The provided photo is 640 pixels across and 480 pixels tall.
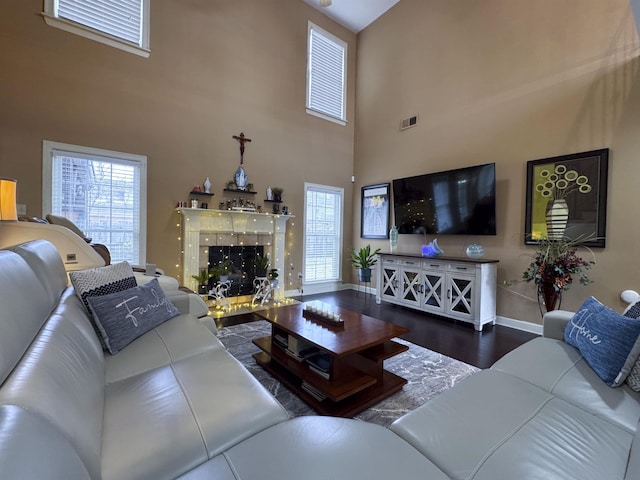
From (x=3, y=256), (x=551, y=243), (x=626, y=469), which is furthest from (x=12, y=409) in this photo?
(x=551, y=243)

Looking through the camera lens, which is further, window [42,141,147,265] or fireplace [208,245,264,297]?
fireplace [208,245,264,297]

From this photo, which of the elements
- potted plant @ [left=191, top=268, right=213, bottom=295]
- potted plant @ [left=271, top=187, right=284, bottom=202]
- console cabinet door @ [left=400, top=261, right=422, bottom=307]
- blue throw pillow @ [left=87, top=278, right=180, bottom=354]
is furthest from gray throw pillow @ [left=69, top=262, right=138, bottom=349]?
console cabinet door @ [left=400, top=261, right=422, bottom=307]

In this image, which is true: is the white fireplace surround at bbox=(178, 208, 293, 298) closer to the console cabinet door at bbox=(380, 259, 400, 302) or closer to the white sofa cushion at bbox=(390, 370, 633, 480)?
the console cabinet door at bbox=(380, 259, 400, 302)

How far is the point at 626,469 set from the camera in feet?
3.01

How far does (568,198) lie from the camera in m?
3.32

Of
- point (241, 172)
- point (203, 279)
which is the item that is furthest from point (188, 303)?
point (241, 172)

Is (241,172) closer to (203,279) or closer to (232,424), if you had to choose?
(203,279)

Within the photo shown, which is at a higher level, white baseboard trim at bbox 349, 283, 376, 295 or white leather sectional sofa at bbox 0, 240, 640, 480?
white leather sectional sofa at bbox 0, 240, 640, 480

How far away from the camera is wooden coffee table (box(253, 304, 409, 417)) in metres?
1.87

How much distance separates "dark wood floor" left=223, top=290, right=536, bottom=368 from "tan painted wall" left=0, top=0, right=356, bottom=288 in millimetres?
1894

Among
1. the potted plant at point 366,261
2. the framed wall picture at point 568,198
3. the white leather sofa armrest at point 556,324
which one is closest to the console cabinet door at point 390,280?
the potted plant at point 366,261

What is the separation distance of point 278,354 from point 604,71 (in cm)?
446

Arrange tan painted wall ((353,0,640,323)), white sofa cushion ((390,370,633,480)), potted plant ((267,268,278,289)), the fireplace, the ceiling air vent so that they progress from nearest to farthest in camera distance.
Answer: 1. white sofa cushion ((390,370,633,480))
2. tan painted wall ((353,0,640,323))
3. the fireplace
4. potted plant ((267,268,278,289))
5. the ceiling air vent

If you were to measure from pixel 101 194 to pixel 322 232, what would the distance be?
361 cm
